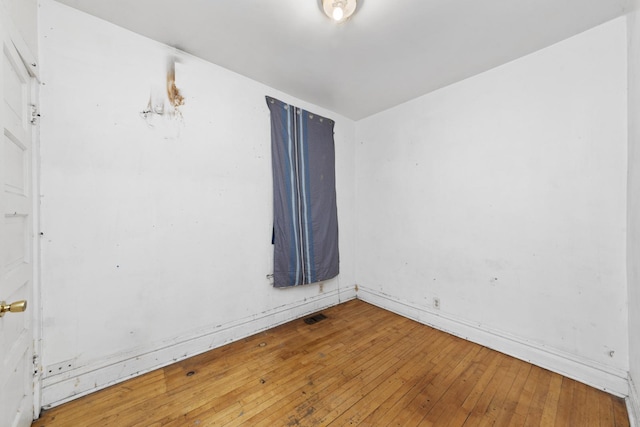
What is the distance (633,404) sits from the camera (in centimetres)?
147

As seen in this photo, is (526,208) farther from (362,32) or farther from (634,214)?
(362,32)

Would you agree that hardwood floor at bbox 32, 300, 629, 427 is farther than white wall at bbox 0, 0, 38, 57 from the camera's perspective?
Yes

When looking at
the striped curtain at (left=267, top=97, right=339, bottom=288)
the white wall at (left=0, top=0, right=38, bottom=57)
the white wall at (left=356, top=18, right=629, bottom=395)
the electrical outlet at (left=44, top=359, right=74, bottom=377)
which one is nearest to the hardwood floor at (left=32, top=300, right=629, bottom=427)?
the electrical outlet at (left=44, top=359, right=74, bottom=377)

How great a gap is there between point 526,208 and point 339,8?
216cm

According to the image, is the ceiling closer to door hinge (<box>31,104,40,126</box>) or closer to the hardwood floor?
door hinge (<box>31,104,40,126</box>)

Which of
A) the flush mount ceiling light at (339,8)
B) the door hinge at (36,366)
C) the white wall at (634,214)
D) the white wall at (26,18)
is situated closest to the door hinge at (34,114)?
the white wall at (26,18)

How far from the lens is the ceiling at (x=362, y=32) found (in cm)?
161

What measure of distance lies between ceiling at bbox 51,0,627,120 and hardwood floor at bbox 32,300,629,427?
2.64 m

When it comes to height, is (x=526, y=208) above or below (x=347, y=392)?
above

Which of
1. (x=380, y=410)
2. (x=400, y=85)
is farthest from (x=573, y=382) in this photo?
(x=400, y=85)

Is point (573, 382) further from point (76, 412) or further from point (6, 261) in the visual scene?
point (6, 261)

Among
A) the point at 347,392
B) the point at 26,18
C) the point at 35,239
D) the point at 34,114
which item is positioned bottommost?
the point at 347,392

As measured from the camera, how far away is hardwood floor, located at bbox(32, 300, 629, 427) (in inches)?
57.2

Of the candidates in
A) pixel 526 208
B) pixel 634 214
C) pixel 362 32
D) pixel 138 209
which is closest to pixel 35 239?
pixel 138 209
